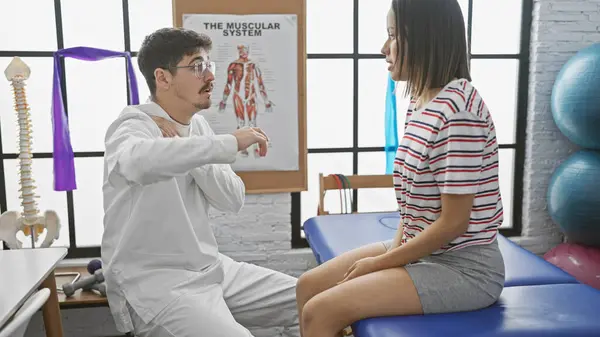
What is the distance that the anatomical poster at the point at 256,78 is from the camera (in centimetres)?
288

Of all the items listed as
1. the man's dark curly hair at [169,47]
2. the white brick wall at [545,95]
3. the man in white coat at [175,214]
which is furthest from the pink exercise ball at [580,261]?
the man's dark curly hair at [169,47]

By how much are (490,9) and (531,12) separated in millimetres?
240

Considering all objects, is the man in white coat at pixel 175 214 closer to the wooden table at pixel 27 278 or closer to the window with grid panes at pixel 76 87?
the wooden table at pixel 27 278

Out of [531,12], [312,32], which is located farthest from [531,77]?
[312,32]

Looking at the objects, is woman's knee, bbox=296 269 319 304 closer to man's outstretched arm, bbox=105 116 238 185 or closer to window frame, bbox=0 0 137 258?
man's outstretched arm, bbox=105 116 238 185

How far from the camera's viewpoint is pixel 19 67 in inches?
93.6

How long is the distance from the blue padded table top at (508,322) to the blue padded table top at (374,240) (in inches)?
9.3

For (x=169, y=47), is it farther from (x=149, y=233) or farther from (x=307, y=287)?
(x=307, y=287)

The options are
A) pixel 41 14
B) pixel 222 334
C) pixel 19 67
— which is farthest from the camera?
pixel 41 14

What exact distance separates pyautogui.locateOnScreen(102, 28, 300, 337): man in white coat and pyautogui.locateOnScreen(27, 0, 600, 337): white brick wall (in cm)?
105

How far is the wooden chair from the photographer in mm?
2902

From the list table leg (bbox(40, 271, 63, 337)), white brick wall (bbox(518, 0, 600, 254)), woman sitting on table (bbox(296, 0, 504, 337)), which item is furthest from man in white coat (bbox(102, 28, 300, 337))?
white brick wall (bbox(518, 0, 600, 254))

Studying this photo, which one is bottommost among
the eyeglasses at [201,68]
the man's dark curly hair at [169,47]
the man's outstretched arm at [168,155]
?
the man's outstretched arm at [168,155]

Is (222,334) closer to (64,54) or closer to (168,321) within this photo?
(168,321)
